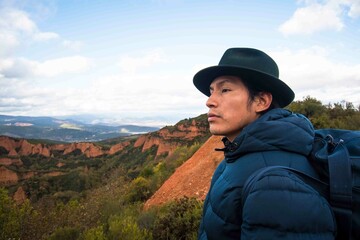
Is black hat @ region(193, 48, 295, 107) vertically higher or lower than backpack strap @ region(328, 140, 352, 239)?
higher

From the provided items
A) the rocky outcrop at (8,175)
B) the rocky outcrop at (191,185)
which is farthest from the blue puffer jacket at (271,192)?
the rocky outcrop at (8,175)

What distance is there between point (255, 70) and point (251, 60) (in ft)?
0.37

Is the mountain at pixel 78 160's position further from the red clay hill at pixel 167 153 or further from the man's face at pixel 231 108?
the man's face at pixel 231 108

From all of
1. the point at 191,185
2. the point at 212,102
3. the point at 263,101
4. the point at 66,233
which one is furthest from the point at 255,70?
the point at 191,185

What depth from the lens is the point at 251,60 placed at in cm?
177

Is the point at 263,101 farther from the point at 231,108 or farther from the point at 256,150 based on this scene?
the point at 256,150

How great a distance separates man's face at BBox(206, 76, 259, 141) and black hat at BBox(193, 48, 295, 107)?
0.06 m

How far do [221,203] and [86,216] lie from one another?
6584 millimetres

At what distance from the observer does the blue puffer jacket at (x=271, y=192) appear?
116cm

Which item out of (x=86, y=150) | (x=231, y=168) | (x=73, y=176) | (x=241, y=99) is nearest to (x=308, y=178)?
(x=231, y=168)

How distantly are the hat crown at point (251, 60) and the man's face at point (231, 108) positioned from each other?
11cm

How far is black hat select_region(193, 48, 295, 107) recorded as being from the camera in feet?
5.72

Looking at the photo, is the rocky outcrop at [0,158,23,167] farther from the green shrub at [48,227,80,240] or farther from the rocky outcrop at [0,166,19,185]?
the green shrub at [48,227,80,240]

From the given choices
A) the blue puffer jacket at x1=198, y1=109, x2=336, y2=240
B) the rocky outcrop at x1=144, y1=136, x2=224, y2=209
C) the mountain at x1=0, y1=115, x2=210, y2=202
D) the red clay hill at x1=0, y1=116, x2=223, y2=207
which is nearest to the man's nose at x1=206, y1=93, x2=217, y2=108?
the blue puffer jacket at x1=198, y1=109, x2=336, y2=240
